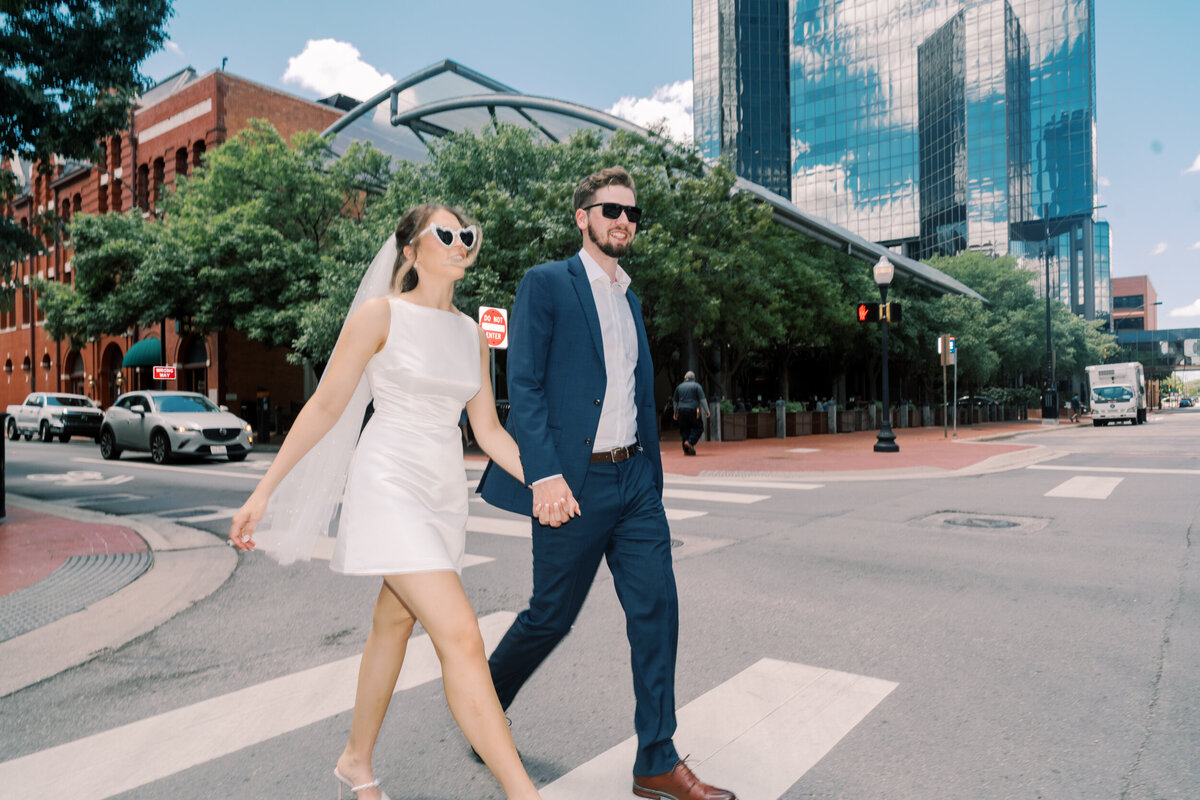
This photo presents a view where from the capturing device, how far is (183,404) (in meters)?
17.7

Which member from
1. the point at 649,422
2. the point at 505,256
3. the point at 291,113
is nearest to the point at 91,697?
the point at 649,422

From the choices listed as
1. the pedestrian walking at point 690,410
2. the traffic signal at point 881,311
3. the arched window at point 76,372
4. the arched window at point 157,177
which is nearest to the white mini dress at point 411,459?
the pedestrian walking at point 690,410

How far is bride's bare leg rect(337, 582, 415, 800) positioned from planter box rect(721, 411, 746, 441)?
2112 cm

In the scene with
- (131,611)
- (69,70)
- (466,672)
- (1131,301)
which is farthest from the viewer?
(1131,301)

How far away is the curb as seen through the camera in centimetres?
415

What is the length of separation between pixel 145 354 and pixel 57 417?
889cm

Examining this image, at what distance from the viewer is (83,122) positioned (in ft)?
34.6

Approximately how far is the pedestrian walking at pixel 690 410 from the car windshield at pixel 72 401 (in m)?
23.2

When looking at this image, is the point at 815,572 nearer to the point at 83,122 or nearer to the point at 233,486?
the point at 233,486

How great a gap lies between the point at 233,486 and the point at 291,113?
3097cm

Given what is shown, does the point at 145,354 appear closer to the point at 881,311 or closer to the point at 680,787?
the point at 881,311

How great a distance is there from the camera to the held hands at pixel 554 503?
2469 mm

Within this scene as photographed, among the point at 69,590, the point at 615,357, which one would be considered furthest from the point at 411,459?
the point at 69,590

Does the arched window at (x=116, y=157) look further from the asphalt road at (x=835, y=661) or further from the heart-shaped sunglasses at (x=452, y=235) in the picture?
the heart-shaped sunglasses at (x=452, y=235)
